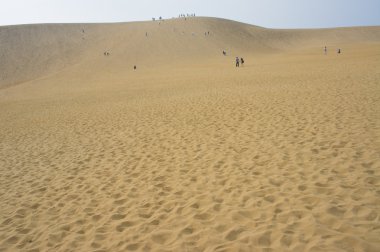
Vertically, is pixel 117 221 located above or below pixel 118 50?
below

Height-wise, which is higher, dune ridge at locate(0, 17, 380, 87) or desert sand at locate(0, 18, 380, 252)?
dune ridge at locate(0, 17, 380, 87)

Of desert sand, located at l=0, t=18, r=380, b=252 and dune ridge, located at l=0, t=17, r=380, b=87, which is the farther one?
dune ridge, located at l=0, t=17, r=380, b=87

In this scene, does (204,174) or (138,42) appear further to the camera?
(138,42)

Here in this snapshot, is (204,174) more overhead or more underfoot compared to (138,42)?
more underfoot

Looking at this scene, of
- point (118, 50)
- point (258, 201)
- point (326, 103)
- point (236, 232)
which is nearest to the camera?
point (236, 232)

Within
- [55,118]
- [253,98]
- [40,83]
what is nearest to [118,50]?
[40,83]

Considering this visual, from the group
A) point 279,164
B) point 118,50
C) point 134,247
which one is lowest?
point 134,247

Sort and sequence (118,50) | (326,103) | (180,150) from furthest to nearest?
(118,50)
(326,103)
(180,150)

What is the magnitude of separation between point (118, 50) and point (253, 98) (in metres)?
46.4

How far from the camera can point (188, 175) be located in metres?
7.05

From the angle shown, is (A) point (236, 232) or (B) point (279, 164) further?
(B) point (279, 164)

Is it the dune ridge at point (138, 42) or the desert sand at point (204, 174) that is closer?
the desert sand at point (204, 174)

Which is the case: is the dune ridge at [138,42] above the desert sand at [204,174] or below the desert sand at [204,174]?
above

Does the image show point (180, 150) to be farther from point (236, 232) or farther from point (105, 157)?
point (236, 232)
